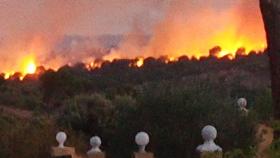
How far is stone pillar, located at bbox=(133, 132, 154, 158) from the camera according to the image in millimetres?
11094

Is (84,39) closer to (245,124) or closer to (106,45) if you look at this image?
(106,45)

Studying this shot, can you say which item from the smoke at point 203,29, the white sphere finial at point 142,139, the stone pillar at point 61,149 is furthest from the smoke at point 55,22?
the white sphere finial at point 142,139

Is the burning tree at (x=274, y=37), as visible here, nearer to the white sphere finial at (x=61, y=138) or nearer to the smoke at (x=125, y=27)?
the white sphere finial at (x=61, y=138)

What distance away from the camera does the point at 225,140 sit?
11.6 meters

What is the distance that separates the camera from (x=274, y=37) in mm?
7887

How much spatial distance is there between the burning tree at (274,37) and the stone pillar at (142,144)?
3325mm

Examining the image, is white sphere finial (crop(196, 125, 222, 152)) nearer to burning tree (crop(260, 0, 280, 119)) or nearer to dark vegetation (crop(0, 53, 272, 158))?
dark vegetation (crop(0, 53, 272, 158))

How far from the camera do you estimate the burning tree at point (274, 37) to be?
7.80 m

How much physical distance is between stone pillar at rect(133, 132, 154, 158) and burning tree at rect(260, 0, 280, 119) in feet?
10.9

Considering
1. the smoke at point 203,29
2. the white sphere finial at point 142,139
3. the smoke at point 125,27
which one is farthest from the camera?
the smoke at point 203,29

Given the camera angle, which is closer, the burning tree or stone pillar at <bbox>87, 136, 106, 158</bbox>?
the burning tree

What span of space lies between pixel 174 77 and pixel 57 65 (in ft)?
11.2

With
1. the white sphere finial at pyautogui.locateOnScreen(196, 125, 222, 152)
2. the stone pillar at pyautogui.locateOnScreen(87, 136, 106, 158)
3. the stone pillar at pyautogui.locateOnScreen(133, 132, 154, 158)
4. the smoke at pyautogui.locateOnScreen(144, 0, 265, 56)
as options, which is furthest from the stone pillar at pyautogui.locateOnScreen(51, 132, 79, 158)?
the smoke at pyautogui.locateOnScreen(144, 0, 265, 56)

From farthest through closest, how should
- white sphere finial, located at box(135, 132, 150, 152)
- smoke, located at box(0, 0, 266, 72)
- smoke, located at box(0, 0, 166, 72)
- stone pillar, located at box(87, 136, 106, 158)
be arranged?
smoke, located at box(0, 0, 266, 72) < smoke, located at box(0, 0, 166, 72) < stone pillar, located at box(87, 136, 106, 158) < white sphere finial, located at box(135, 132, 150, 152)
